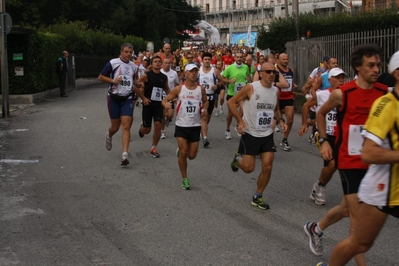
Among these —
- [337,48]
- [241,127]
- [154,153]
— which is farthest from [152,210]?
[337,48]

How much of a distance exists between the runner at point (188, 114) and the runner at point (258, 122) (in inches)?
47.2

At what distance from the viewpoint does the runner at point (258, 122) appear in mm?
7977

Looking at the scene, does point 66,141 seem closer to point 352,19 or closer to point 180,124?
point 180,124

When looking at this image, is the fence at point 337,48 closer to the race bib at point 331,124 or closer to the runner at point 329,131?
the race bib at point 331,124

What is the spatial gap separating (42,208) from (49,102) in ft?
56.6

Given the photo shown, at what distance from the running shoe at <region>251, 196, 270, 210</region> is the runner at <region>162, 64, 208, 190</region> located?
1.46m

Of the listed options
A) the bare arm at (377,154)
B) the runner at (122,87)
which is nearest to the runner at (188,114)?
the runner at (122,87)

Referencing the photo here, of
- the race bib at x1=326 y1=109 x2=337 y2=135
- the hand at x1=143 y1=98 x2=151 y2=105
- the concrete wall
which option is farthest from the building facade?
the race bib at x1=326 y1=109 x2=337 y2=135

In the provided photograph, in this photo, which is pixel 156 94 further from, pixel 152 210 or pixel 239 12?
pixel 239 12

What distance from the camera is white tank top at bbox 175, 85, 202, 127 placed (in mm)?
9359

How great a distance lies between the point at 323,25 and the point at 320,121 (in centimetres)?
2738

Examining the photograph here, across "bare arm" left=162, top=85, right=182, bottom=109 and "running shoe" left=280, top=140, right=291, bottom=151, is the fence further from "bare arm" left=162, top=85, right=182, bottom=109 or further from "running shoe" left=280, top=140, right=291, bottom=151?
"bare arm" left=162, top=85, right=182, bottom=109

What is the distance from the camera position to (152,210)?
25.5ft

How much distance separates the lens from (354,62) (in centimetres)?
521
